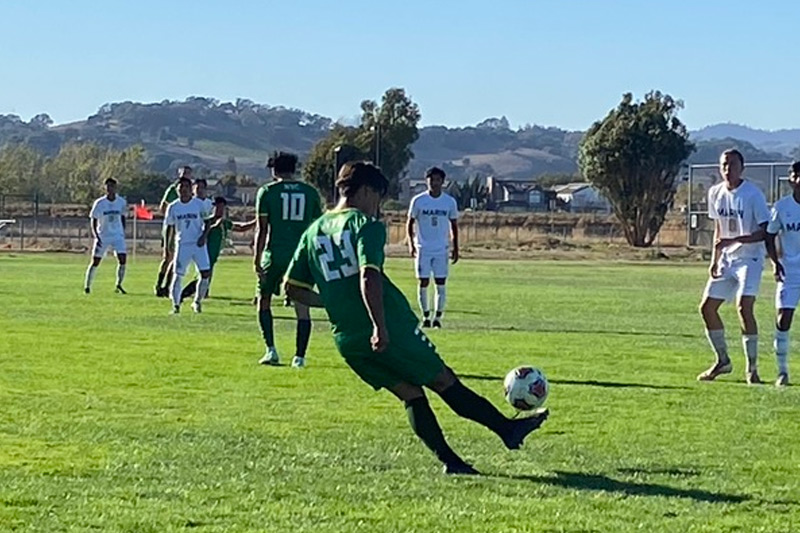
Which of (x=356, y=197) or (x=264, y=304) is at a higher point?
(x=356, y=197)

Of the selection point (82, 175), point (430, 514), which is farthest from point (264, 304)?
point (82, 175)

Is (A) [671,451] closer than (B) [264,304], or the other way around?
(A) [671,451]

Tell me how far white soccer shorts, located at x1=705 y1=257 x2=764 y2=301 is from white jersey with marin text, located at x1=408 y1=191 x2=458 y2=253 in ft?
23.3

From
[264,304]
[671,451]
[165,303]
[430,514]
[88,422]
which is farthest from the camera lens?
[165,303]

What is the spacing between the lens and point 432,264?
22016 mm

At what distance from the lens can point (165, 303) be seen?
2648 cm

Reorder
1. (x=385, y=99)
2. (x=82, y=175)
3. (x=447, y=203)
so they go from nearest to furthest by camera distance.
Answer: (x=447, y=203) < (x=385, y=99) < (x=82, y=175)

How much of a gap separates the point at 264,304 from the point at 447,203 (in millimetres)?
6371

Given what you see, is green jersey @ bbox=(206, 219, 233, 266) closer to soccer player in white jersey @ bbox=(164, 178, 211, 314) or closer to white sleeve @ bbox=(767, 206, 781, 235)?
soccer player in white jersey @ bbox=(164, 178, 211, 314)

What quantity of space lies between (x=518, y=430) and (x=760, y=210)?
542 cm

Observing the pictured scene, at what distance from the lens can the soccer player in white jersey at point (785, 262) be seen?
46.5 feet

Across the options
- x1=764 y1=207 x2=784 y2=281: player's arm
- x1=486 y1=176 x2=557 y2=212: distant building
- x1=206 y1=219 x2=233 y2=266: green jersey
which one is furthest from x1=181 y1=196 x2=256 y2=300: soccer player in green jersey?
x1=486 y1=176 x2=557 y2=212: distant building

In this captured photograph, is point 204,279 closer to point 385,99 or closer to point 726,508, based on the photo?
point 726,508

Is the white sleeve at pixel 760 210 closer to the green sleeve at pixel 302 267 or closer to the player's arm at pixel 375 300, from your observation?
the green sleeve at pixel 302 267
